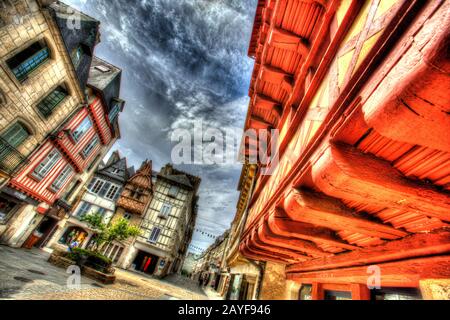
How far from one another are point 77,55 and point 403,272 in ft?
62.4

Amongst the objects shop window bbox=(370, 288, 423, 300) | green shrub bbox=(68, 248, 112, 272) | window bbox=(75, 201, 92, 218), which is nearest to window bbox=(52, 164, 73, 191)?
window bbox=(75, 201, 92, 218)

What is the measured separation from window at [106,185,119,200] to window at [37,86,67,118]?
44.4ft

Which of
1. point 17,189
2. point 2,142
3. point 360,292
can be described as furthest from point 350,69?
point 17,189

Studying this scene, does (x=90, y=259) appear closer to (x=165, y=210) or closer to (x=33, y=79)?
(x=33, y=79)

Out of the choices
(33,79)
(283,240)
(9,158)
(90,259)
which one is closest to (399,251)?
(283,240)

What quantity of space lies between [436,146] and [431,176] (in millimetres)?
498

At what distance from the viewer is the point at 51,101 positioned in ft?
44.3

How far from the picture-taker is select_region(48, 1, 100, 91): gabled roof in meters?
12.1

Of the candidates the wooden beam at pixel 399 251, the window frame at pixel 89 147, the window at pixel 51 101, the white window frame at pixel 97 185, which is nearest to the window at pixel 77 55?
the window at pixel 51 101

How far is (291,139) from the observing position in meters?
3.04

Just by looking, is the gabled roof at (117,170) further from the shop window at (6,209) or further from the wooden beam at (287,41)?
the wooden beam at (287,41)

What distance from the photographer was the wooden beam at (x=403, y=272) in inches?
63.6

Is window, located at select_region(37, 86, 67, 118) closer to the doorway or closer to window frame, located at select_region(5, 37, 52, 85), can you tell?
window frame, located at select_region(5, 37, 52, 85)

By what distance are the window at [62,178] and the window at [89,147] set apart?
166cm
